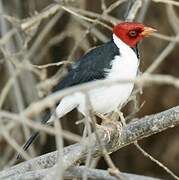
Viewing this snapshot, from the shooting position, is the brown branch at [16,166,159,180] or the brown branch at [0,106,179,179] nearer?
the brown branch at [16,166,159,180]

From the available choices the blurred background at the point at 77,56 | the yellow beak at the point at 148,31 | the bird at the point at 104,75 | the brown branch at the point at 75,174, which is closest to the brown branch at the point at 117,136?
the brown branch at the point at 75,174

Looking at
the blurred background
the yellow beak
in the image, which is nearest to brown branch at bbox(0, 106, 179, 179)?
the yellow beak

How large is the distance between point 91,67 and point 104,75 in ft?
0.26

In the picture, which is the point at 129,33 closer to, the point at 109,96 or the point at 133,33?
the point at 133,33

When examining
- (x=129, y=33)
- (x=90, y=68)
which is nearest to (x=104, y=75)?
(x=90, y=68)

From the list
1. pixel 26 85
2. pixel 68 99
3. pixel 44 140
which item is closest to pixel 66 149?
pixel 68 99

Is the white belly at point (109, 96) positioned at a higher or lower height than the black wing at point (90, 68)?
lower

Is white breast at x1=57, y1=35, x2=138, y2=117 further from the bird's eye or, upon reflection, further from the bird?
the bird's eye

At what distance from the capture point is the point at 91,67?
309 cm

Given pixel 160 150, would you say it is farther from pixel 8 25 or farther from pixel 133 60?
pixel 133 60

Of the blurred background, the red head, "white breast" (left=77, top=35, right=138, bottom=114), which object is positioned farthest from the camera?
the blurred background

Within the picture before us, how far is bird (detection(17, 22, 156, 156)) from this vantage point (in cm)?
304

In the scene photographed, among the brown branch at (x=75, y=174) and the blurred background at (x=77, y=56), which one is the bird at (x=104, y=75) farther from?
the blurred background at (x=77, y=56)

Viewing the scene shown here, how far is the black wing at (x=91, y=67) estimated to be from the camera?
10.1ft
